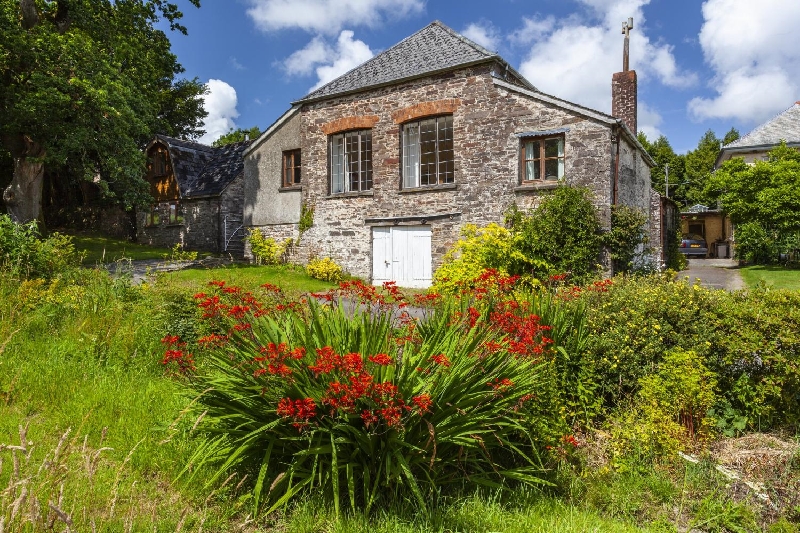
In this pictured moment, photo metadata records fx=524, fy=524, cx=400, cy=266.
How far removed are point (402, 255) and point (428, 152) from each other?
10.7 feet

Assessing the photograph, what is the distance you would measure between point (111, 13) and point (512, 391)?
2228 cm

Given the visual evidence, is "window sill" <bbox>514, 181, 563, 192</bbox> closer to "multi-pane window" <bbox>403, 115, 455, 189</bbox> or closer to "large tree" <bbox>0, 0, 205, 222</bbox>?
"multi-pane window" <bbox>403, 115, 455, 189</bbox>

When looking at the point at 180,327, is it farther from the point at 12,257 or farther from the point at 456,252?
the point at 456,252

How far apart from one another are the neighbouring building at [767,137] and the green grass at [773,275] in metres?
11.7

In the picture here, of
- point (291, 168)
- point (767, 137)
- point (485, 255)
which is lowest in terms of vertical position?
point (485, 255)

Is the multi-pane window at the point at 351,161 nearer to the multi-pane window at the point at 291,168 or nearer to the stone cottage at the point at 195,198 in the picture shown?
the multi-pane window at the point at 291,168

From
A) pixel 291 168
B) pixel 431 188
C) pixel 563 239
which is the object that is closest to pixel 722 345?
pixel 563 239

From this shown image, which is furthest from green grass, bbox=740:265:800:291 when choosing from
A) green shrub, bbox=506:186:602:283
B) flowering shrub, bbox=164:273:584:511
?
flowering shrub, bbox=164:273:584:511

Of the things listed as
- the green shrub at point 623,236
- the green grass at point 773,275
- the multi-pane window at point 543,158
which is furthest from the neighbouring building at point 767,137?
the multi-pane window at point 543,158

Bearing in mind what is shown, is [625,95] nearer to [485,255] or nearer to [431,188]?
[431,188]

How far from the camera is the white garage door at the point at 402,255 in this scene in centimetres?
1592

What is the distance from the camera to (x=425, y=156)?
16109mm

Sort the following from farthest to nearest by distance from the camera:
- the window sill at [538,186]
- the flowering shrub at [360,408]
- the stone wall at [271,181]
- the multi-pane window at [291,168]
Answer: the multi-pane window at [291,168] → the stone wall at [271,181] → the window sill at [538,186] → the flowering shrub at [360,408]

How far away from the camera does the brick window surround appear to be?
1397 centimetres
